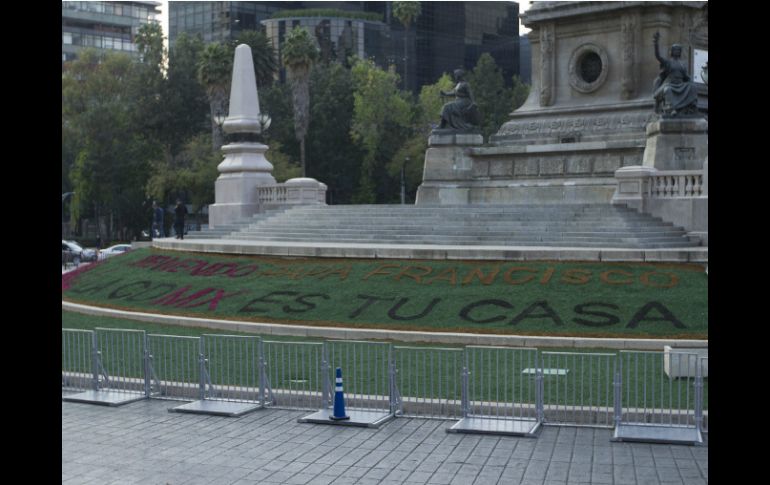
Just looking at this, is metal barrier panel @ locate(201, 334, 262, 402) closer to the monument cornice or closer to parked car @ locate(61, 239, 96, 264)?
the monument cornice

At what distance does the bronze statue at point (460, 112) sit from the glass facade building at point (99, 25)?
93.7 metres

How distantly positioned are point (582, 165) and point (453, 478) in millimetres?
23376

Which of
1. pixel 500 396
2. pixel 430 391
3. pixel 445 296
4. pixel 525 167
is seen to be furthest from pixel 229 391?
pixel 525 167

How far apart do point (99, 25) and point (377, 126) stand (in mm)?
72031

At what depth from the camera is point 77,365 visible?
1533 cm

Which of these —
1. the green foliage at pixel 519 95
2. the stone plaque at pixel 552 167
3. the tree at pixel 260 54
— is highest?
the tree at pixel 260 54

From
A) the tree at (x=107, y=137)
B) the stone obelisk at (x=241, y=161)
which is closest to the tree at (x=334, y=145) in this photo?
the tree at (x=107, y=137)

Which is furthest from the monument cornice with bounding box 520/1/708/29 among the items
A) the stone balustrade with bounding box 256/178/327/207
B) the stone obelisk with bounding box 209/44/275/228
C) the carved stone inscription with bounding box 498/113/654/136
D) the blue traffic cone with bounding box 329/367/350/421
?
the blue traffic cone with bounding box 329/367/350/421

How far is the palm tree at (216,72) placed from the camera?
63625mm

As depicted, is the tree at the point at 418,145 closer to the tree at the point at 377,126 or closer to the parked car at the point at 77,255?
the tree at the point at 377,126

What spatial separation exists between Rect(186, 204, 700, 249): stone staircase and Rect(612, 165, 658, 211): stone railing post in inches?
11.7

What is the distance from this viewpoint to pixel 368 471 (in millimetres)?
9797

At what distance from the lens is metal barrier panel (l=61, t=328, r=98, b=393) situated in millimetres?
14508
